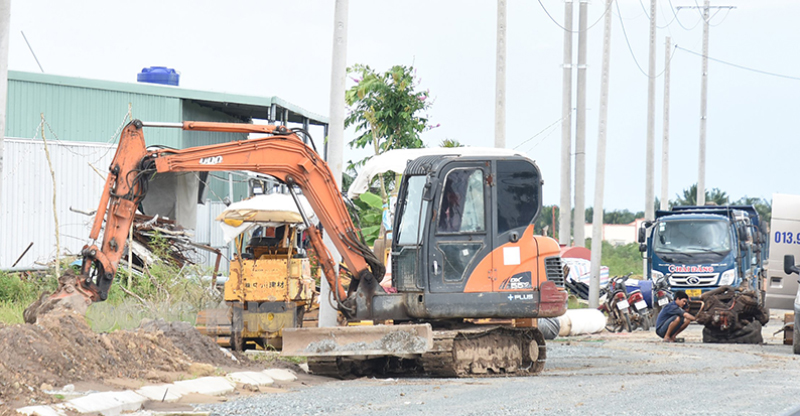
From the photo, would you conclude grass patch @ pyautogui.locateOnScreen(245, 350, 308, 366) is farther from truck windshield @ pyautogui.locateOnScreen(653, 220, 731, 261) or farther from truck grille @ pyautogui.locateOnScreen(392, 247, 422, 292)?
truck windshield @ pyautogui.locateOnScreen(653, 220, 731, 261)

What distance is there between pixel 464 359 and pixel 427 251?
1.62 metres

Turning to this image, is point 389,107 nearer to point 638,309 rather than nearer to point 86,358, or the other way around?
point 638,309

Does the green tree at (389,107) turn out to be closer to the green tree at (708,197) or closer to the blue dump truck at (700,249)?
the blue dump truck at (700,249)

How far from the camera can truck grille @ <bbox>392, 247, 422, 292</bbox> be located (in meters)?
14.1

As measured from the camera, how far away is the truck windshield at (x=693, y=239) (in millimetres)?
29312

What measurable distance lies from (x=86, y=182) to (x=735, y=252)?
17.5 m

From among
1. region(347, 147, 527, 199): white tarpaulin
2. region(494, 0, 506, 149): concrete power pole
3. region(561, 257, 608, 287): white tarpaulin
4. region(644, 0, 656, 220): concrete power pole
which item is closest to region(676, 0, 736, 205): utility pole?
region(644, 0, 656, 220): concrete power pole

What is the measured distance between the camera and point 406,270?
46.9ft

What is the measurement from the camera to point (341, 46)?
15977 mm

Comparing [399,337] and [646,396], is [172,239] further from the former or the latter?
[646,396]

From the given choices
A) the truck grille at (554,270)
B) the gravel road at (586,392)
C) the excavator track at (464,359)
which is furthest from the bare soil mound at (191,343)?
the truck grille at (554,270)

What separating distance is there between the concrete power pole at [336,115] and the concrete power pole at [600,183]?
14.4 m

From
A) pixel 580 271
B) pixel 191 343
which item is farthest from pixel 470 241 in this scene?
pixel 580 271

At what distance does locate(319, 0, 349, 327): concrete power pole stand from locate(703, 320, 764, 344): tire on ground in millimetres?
10437
